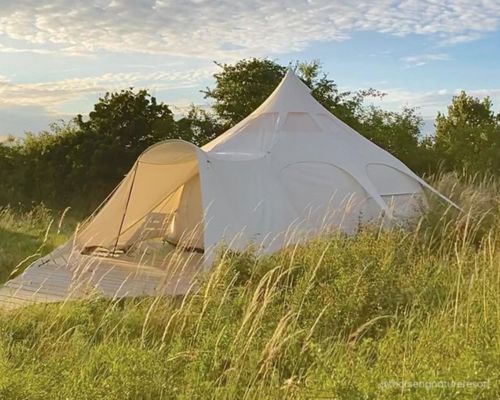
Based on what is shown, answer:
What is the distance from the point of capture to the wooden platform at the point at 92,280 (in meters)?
5.44

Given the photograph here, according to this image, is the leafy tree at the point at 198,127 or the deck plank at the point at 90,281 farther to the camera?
the leafy tree at the point at 198,127

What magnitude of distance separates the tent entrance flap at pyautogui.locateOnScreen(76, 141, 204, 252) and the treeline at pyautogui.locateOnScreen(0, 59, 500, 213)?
17.4ft

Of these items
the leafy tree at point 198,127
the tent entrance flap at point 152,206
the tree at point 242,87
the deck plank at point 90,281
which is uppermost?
the tree at point 242,87

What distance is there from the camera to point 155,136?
15.0m

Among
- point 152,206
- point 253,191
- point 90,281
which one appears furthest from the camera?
point 152,206

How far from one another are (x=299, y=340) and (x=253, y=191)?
13.1 feet

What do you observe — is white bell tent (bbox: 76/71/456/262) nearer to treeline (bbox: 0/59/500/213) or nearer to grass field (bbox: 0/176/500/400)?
grass field (bbox: 0/176/500/400)

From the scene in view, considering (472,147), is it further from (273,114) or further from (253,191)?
(253,191)

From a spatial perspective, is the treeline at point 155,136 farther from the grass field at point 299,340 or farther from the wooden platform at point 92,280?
the grass field at point 299,340

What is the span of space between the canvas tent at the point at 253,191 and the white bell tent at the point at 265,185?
1cm

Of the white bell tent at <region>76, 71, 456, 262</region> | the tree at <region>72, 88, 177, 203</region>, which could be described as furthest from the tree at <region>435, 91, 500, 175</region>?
the tree at <region>72, 88, 177, 203</region>

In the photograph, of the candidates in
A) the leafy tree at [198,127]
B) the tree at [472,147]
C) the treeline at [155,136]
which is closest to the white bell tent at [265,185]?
the tree at [472,147]

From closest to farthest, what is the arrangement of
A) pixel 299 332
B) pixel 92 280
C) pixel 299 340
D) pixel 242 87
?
pixel 299 332, pixel 299 340, pixel 92 280, pixel 242 87

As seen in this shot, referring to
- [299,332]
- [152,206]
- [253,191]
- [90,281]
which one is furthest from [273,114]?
[299,332]
